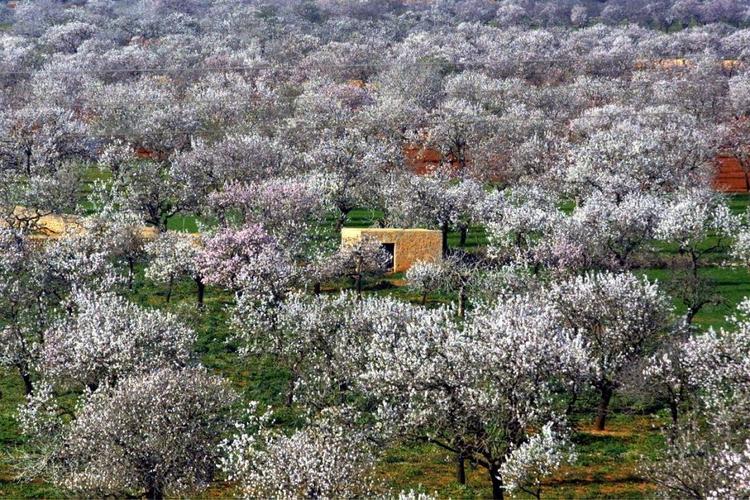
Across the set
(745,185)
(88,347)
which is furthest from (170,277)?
(745,185)

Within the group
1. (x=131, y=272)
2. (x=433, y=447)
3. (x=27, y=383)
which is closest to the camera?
(x=433, y=447)

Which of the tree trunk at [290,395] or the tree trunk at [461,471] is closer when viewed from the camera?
the tree trunk at [461,471]

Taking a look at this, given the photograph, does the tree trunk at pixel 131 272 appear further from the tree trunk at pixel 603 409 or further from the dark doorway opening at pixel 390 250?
the tree trunk at pixel 603 409

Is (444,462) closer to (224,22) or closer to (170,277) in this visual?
(170,277)

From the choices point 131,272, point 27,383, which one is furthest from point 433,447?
point 131,272

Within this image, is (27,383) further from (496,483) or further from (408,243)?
(408,243)

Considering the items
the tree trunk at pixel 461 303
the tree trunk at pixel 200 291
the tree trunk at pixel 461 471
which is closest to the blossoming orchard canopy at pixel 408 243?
the tree trunk at pixel 461 303

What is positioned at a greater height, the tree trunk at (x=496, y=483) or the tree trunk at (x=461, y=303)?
the tree trunk at (x=496, y=483)
